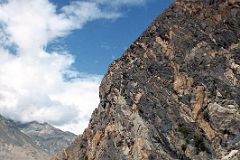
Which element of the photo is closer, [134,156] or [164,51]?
[134,156]

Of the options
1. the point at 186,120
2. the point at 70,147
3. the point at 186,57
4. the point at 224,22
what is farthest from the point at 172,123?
the point at 70,147

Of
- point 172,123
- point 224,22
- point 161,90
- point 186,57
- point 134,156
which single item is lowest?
point 134,156

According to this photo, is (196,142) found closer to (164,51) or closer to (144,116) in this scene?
(144,116)

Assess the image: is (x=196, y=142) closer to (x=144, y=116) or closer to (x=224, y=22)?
(x=144, y=116)

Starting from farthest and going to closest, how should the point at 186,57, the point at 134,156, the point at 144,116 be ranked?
the point at 186,57 → the point at 144,116 → the point at 134,156

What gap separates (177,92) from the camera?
385ft

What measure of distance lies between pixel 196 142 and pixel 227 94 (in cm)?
1363

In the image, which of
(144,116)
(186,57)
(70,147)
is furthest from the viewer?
(70,147)

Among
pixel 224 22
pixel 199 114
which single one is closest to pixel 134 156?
pixel 199 114

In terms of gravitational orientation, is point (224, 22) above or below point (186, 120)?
above

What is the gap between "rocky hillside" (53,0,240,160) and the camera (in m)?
107

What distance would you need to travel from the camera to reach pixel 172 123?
112562mm

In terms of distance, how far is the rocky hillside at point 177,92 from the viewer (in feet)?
352

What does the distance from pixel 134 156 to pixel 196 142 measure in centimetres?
1468
